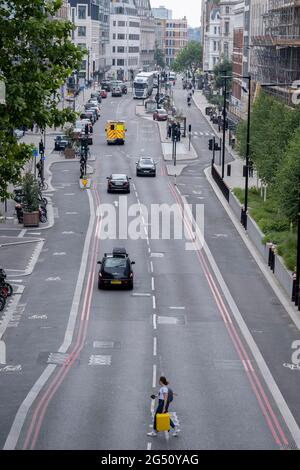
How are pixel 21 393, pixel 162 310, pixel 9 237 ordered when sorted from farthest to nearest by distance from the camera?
pixel 9 237, pixel 162 310, pixel 21 393

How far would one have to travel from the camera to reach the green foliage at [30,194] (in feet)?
230

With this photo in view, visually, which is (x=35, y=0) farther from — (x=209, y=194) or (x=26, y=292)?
(x=209, y=194)

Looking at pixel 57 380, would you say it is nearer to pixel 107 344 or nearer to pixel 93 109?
pixel 107 344

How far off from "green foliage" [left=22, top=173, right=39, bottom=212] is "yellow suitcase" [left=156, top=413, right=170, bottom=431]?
131 ft

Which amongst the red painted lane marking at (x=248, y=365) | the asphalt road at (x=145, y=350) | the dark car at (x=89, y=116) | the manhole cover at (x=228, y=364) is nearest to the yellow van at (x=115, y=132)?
the dark car at (x=89, y=116)

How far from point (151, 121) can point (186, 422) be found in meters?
123

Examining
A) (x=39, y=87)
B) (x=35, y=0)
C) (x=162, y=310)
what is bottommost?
(x=162, y=310)

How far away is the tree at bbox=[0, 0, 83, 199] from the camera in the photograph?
33.1m

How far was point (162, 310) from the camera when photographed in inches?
1950

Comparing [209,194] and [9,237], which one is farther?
[209,194]

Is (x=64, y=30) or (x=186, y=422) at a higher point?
(x=64, y=30)

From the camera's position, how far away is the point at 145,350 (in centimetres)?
4250

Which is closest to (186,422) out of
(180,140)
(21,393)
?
(21,393)

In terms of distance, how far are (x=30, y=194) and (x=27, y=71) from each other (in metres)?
37.1
